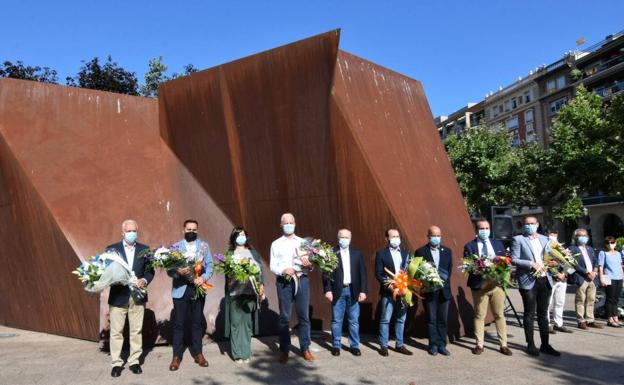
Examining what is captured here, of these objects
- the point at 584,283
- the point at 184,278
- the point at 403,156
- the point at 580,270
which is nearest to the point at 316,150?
the point at 403,156

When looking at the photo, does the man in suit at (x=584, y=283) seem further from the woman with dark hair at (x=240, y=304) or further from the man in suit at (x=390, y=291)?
the woman with dark hair at (x=240, y=304)

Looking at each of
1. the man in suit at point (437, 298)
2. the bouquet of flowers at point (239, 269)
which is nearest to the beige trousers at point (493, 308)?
the man in suit at point (437, 298)

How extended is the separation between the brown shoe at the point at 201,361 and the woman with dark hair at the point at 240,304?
0.36 meters

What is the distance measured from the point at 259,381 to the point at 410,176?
398cm

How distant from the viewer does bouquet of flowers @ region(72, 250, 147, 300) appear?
5184mm

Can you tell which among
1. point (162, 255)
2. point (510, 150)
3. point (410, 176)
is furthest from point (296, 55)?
point (510, 150)

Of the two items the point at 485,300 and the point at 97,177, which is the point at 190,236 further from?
the point at 485,300

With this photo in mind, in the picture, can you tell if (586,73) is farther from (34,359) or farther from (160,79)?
(34,359)

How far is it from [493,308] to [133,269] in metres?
4.59

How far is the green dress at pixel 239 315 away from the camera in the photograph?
5809 millimetres

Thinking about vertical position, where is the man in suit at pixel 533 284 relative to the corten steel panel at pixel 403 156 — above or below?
below

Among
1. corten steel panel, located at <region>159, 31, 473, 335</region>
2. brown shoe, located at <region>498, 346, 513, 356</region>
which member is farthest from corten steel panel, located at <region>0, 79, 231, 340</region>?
brown shoe, located at <region>498, 346, 513, 356</region>

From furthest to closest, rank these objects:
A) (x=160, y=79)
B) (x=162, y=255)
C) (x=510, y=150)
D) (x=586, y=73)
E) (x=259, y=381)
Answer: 1. (x=586, y=73)
2. (x=510, y=150)
3. (x=160, y=79)
4. (x=162, y=255)
5. (x=259, y=381)

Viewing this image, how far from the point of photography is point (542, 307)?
626cm
